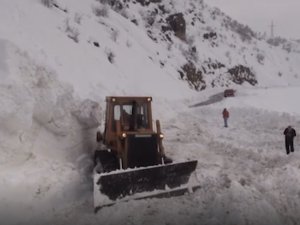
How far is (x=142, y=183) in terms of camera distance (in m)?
8.45

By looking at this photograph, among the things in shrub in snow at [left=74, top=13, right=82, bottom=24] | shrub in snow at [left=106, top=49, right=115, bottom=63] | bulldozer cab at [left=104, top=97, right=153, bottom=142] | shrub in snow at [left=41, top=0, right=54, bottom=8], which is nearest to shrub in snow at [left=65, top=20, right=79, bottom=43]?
shrub in snow at [left=41, top=0, right=54, bottom=8]

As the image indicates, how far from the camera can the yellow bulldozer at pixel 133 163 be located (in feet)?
26.6

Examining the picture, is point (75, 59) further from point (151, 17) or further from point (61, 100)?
point (151, 17)

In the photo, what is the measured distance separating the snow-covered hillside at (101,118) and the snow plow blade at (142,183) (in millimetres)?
271

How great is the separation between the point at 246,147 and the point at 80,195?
7337mm

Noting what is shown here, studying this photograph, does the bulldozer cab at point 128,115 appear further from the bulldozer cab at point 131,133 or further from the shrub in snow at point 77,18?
the shrub in snow at point 77,18

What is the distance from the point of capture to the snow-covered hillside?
310 inches

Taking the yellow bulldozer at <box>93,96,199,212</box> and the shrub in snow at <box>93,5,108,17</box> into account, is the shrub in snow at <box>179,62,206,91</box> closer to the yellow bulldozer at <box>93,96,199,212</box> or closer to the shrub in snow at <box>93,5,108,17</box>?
the shrub in snow at <box>93,5,108,17</box>

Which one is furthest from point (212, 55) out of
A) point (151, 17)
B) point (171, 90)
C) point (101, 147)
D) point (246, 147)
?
point (101, 147)

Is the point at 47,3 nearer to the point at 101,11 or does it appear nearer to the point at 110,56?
the point at 110,56

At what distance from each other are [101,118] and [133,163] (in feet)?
10.2

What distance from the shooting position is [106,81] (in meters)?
21.0

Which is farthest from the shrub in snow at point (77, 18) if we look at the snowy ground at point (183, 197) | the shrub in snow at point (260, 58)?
the shrub in snow at point (260, 58)

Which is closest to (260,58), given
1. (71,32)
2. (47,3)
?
(71,32)
